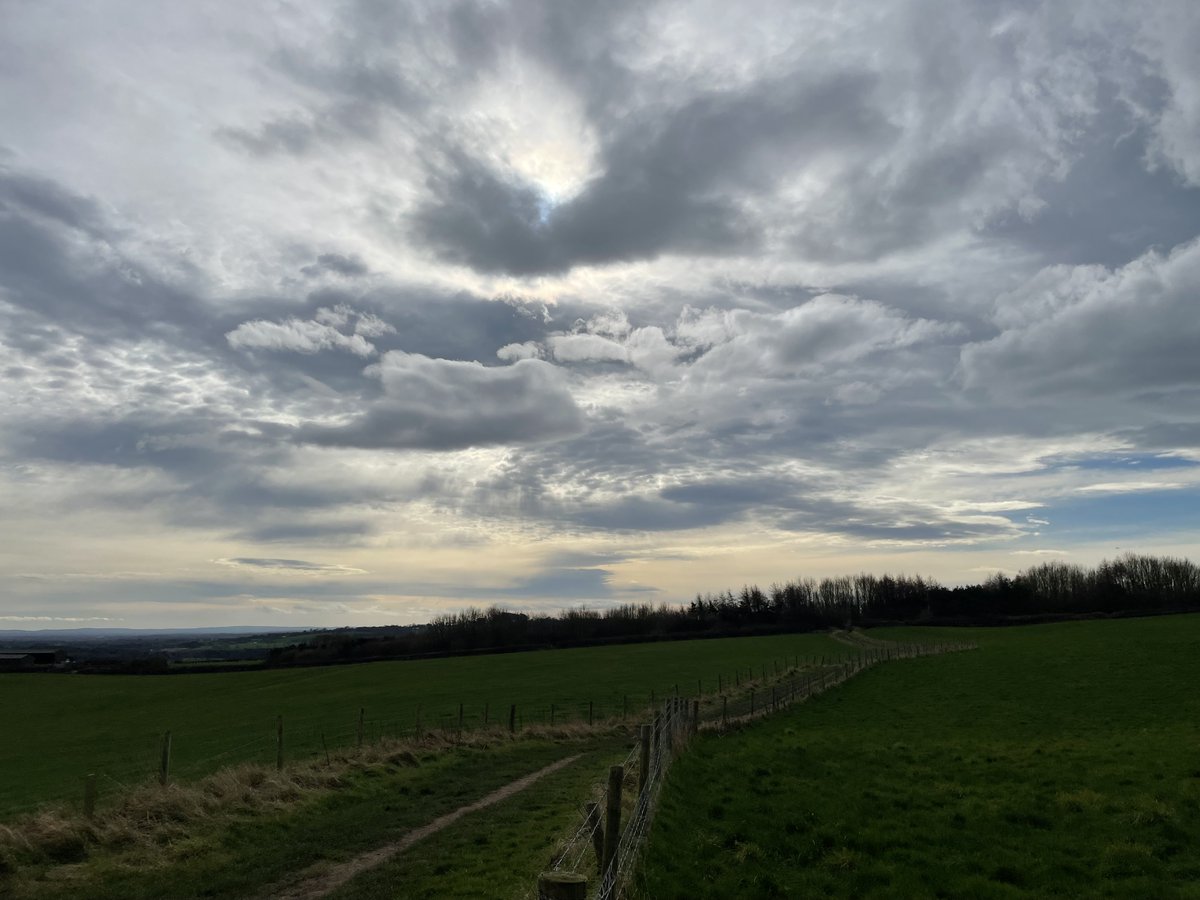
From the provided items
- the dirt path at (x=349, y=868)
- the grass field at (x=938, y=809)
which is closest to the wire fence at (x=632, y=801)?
the grass field at (x=938, y=809)

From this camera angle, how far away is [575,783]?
19.7m

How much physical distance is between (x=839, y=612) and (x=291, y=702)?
106 metres

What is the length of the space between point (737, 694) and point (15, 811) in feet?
103

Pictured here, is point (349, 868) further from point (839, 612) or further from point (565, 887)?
point (839, 612)

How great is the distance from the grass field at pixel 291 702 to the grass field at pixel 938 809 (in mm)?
13735

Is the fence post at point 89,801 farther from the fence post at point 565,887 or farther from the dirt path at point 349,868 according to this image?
the fence post at point 565,887

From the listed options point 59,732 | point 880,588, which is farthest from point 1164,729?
point 880,588

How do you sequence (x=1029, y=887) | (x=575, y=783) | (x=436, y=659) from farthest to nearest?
(x=436, y=659) → (x=575, y=783) → (x=1029, y=887)

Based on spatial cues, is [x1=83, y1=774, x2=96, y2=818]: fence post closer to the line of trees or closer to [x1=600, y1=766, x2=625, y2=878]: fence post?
[x1=600, y1=766, x2=625, y2=878]: fence post

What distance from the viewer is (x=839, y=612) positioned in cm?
14488

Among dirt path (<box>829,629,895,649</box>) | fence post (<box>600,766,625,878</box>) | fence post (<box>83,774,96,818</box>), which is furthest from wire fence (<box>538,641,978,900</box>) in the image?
dirt path (<box>829,629,895,649</box>)

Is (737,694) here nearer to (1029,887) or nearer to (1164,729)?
(1164,729)

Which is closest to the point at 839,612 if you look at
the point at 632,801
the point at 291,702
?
the point at 291,702

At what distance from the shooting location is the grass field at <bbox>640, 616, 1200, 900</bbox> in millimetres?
10719
